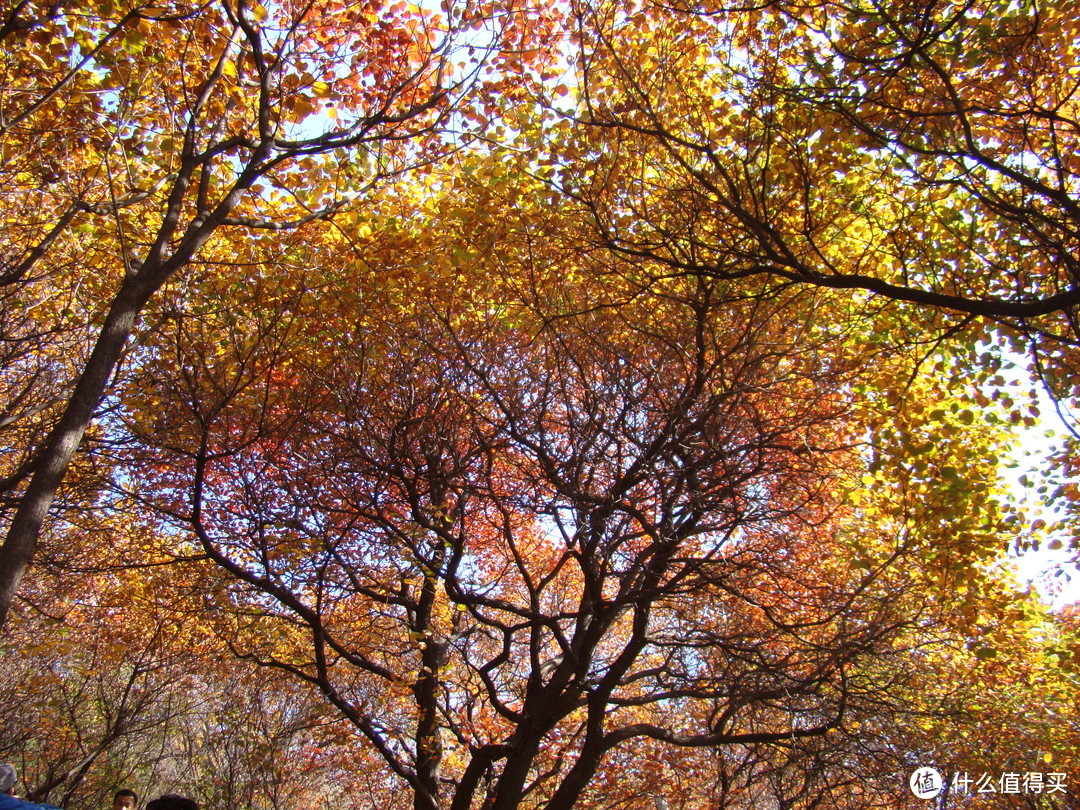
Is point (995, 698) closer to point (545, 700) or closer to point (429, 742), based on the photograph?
point (545, 700)

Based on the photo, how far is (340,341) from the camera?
8.30 m

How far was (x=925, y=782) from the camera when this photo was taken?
855 cm

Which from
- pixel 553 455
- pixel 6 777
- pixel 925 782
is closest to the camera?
pixel 6 777

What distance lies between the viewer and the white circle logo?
8.09 metres

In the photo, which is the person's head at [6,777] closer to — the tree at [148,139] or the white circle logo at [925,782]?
the tree at [148,139]

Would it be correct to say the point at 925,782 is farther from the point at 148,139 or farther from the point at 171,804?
the point at 148,139

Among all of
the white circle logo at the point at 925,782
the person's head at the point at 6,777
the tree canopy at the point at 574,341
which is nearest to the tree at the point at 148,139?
the tree canopy at the point at 574,341

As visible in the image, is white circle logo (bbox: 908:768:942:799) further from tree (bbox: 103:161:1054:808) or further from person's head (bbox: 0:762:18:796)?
person's head (bbox: 0:762:18:796)

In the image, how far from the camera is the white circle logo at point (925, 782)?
809 cm

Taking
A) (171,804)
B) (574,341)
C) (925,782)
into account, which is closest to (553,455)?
(574,341)

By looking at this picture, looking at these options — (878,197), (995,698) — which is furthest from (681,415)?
(995,698)

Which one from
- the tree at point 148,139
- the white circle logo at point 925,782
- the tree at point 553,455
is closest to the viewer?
the tree at point 148,139

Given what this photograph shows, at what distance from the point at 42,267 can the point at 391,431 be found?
4.26 m

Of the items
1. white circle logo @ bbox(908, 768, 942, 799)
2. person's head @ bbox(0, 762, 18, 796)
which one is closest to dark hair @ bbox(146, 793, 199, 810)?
person's head @ bbox(0, 762, 18, 796)
